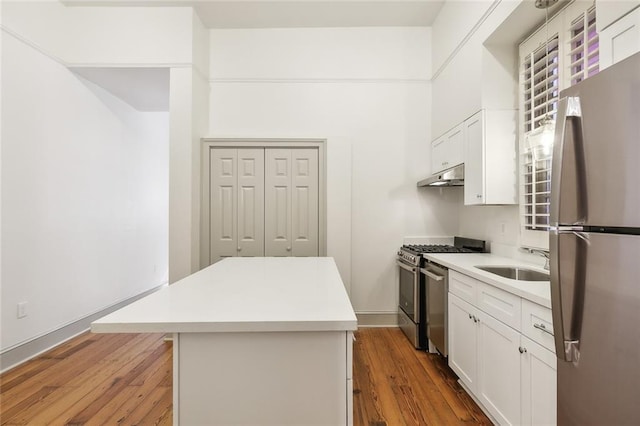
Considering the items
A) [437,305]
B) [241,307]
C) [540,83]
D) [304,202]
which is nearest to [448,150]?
[540,83]

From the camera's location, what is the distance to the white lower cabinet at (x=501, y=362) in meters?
1.46

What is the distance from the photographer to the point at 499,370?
180 centimetres

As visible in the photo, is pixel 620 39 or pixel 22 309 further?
pixel 22 309

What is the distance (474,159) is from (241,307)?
2.23 meters

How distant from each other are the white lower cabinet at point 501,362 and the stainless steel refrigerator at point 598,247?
0.35m

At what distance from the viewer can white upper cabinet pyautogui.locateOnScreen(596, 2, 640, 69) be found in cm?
116

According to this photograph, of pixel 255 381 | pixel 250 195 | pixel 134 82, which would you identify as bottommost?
pixel 255 381

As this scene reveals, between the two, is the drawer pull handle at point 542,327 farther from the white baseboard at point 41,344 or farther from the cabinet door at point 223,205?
the white baseboard at point 41,344

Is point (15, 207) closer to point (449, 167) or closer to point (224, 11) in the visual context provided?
point (224, 11)

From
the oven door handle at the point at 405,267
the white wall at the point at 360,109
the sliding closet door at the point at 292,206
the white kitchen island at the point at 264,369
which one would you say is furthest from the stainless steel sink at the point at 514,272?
the sliding closet door at the point at 292,206

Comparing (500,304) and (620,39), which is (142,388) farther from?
(620,39)

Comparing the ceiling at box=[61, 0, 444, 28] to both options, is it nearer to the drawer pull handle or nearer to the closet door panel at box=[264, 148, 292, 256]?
the closet door panel at box=[264, 148, 292, 256]

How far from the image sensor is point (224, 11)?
11.3 feet

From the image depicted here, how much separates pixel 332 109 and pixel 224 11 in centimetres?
159
